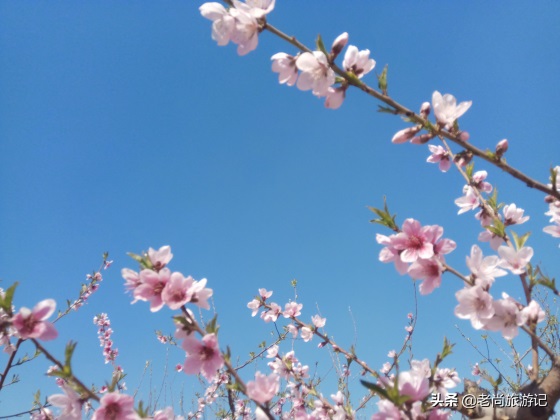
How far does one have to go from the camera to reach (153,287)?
1626 millimetres

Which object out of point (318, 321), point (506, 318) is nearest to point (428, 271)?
point (506, 318)

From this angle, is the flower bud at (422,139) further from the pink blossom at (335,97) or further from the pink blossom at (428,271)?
the pink blossom at (428,271)

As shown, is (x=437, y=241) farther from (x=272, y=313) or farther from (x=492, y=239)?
(x=272, y=313)

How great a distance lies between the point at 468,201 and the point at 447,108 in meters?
0.88

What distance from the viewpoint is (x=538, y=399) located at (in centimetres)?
132

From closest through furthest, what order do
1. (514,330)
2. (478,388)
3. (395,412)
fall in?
(395,412) → (514,330) → (478,388)

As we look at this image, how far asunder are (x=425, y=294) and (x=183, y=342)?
3.39 feet

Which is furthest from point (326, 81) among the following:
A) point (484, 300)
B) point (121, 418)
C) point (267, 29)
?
point (121, 418)

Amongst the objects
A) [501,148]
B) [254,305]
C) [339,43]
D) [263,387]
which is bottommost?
[263,387]

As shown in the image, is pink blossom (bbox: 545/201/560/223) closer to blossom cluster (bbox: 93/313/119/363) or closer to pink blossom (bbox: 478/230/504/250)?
pink blossom (bbox: 478/230/504/250)

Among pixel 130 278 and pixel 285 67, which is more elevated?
pixel 285 67

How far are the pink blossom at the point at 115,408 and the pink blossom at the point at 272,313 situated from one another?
9.79 ft

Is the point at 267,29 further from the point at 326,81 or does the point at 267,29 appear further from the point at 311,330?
the point at 311,330

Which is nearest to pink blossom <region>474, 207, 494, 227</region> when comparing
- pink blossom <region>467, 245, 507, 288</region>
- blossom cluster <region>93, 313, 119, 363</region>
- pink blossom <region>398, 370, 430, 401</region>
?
pink blossom <region>467, 245, 507, 288</region>
